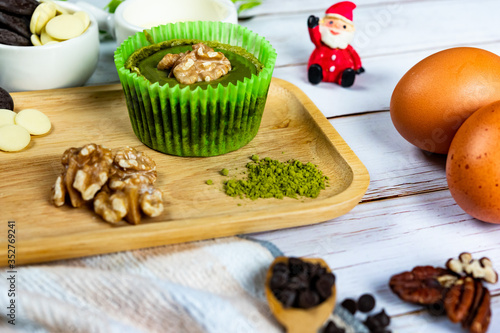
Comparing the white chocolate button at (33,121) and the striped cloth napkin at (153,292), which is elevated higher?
the white chocolate button at (33,121)

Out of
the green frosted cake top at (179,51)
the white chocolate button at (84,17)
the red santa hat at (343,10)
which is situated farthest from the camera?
the red santa hat at (343,10)

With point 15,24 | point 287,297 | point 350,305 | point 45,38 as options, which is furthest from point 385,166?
point 15,24

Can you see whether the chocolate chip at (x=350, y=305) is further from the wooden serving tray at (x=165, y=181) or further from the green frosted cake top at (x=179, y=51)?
the green frosted cake top at (x=179, y=51)

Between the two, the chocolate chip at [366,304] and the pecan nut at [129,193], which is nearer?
the chocolate chip at [366,304]

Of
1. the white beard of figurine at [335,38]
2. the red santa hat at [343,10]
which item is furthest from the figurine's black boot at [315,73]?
the red santa hat at [343,10]

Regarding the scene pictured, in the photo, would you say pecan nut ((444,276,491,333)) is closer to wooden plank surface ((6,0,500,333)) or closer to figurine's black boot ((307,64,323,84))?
wooden plank surface ((6,0,500,333))

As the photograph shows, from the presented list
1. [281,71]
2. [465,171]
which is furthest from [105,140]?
[465,171]

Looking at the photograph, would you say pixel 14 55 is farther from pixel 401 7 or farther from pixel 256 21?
pixel 401 7
